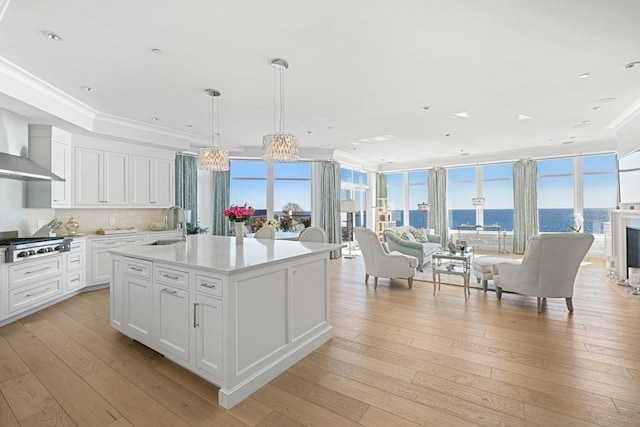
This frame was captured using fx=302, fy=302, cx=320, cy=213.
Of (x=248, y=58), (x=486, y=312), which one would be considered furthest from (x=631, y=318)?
(x=248, y=58)

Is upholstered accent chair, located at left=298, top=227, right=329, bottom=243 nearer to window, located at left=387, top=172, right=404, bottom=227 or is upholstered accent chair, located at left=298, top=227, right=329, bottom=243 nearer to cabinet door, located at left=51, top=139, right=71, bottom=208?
cabinet door, located at left=51, top=139, right=71, bottom=208

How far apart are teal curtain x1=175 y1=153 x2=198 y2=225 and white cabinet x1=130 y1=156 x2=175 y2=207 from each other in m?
0.48

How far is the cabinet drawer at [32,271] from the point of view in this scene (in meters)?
3.54

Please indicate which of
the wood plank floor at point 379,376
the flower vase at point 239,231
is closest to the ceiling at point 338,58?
the flower vase at point 239,231

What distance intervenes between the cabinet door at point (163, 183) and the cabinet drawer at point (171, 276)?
3.99 meters

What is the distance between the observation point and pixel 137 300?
2801 mm

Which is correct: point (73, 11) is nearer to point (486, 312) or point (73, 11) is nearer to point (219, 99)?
point (219, 99)

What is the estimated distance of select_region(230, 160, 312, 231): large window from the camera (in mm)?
7898

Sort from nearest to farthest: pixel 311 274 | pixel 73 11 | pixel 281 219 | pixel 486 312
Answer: pixel 73 11 → pixel 311 274 → pixel 486 312 → pixel 281 219

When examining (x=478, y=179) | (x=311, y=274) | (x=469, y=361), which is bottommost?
(x=469, y=361)

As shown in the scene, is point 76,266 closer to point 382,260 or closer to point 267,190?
point 267,190

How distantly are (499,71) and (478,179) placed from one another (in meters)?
6.90

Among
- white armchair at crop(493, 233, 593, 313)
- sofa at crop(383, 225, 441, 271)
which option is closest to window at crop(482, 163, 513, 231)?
sofa at crop(383, 225, 441, 271)

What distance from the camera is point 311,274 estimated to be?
2.83 meters
